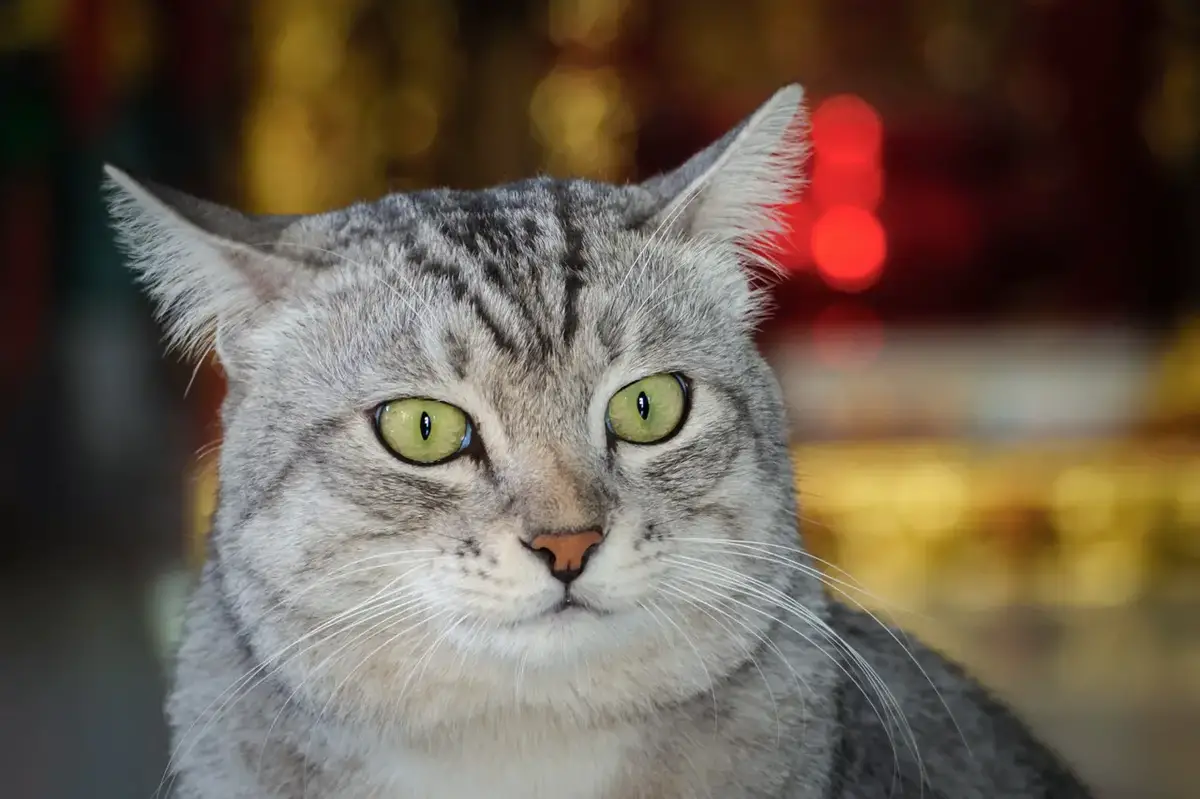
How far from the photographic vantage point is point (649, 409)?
2.12 ft

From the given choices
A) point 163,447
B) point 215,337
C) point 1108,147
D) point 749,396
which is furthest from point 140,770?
point 1108,147

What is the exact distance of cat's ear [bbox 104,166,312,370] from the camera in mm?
582

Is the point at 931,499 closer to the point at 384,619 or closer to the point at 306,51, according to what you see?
the point at 306,51

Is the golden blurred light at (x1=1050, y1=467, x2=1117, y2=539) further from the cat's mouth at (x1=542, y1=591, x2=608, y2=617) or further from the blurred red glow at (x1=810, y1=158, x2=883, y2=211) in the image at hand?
the cat's mouth at (x1=542, y1=591, x2=608, y2=617)

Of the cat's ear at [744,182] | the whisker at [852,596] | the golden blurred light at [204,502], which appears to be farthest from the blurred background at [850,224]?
the cat's ear at [744,182]

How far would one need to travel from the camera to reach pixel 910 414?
2508 millimetres

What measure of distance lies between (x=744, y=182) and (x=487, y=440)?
23 cm

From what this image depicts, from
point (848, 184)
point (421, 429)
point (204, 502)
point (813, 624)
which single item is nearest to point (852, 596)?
point (813, 624)

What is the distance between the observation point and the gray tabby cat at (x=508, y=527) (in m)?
0.57

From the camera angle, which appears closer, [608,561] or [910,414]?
[608,561]

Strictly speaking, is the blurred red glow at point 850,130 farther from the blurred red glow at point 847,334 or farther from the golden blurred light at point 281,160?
the golden blurred light at point 281,160

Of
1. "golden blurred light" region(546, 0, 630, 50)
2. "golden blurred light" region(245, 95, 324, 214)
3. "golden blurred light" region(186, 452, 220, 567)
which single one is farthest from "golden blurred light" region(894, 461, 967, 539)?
"golden blurred light" region(186, 452, 220, 567)

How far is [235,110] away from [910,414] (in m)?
1.50

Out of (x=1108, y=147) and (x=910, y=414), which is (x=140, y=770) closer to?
(x=910, y=414)
